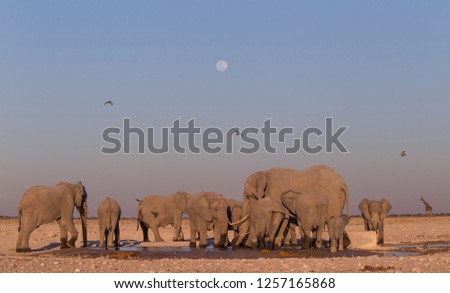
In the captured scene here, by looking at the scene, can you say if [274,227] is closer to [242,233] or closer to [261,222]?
[261,222]

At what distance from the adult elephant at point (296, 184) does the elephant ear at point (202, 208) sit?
142cm

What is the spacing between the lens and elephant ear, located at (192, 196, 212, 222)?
31594 mm

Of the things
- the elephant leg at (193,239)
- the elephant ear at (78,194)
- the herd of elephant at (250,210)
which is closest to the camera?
the herd of elephant at (250,210)

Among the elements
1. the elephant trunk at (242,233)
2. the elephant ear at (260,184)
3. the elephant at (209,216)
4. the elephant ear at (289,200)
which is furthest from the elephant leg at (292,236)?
the elephant at (209,216)

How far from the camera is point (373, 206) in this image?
120 ft

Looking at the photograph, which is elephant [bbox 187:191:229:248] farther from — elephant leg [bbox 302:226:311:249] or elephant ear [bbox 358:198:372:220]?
elephant ear [bbox 358:198:372:220]

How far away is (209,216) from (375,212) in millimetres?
8622

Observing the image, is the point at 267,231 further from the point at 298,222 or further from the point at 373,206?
the point at 373,206

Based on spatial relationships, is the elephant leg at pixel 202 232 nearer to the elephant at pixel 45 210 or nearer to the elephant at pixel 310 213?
the elephant at pixel 310 213

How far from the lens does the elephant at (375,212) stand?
36.1 m

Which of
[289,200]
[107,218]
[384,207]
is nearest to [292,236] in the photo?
[289,200]

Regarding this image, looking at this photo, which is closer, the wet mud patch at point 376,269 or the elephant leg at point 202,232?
the wet mud patch at point 376,269

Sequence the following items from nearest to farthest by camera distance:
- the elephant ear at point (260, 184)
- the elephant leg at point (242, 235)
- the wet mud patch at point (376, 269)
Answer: the wet mud patch at point (376, 269) < the elephant leg at point (242, 235) < the elephant ear at point (260, 184)

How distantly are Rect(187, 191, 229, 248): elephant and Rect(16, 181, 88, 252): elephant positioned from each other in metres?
4.61
